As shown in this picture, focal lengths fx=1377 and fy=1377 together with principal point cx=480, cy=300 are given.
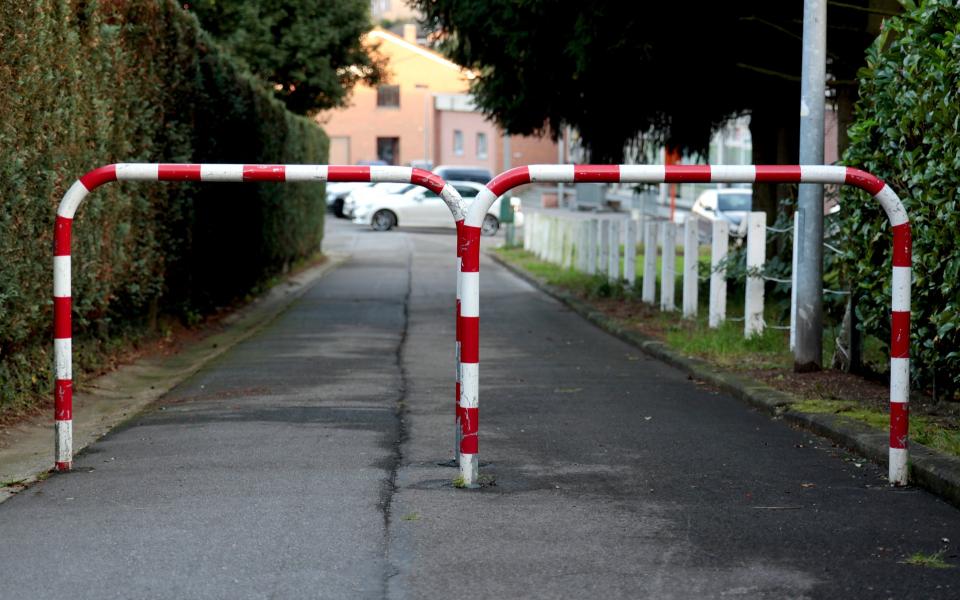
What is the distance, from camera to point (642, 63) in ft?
48.2

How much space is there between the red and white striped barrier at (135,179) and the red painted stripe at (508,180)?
1.44ft

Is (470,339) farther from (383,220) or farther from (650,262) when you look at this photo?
(383,220)

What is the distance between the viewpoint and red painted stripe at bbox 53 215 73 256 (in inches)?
272

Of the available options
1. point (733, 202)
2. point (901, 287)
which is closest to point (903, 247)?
point (901, 287)

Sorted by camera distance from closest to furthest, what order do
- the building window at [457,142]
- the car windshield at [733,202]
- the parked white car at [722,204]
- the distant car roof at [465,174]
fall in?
the parked white car at [722,204]
the car windshield at [733,202]
the distant car roof at [465,174]
the building window at [457,142]

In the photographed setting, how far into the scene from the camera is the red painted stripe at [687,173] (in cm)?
664

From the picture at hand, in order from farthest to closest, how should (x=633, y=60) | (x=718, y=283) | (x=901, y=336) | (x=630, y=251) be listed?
(x=630, y=251)
(x=633, y=60)
(x=718, y=283)
(x=901, y=336)

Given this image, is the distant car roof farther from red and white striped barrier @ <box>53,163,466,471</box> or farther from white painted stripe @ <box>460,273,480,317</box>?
white painted stripe @ <box>460,273,480,317</box>

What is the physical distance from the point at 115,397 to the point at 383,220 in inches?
1378

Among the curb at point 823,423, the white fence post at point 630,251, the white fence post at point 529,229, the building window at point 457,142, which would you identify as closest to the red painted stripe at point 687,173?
the curb at point 823,423

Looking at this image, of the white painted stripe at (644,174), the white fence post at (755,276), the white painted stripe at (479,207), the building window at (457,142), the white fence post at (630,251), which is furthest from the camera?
the building window at (457,142)

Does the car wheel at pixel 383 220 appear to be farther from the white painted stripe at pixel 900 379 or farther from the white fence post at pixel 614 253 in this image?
the white painted stripe at pixel 900 379

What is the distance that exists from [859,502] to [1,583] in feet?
12.2

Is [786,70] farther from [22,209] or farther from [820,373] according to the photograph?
[22,209]
